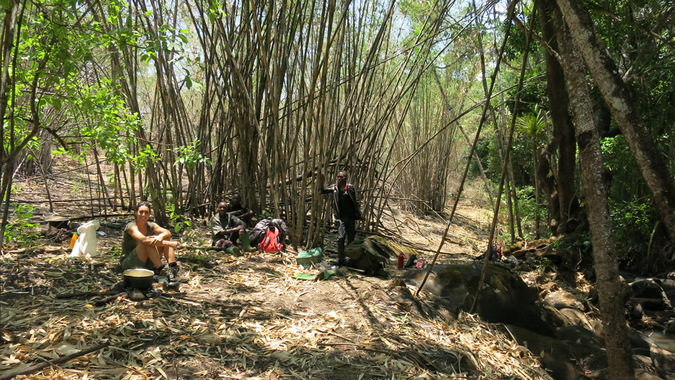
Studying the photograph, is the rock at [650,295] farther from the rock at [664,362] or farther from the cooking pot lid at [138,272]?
the cooking pot lid at [138,272]

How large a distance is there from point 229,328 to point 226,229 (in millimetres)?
1968

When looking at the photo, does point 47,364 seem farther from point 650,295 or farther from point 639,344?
point 650,295

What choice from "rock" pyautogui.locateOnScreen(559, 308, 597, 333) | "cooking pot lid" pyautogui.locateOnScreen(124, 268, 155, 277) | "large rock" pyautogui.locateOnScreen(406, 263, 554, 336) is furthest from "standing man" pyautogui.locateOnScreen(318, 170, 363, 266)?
"rock" pyautogui.locateOnScreen(559, 308, 597, 333)

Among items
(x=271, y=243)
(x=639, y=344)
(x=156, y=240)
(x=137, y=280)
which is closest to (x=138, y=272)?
(x=137, y=280)

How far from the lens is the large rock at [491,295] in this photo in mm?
3377

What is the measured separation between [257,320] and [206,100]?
2937 mm

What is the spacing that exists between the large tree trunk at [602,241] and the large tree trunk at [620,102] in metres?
0.11

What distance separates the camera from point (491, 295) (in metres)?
3.45

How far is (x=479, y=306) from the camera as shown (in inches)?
133

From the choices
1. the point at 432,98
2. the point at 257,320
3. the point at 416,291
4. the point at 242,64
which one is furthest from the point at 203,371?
the point at 432,98

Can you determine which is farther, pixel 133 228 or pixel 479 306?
pixel 479 306

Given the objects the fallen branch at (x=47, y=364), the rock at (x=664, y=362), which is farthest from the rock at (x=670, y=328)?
the fallen branch at (x=47, y=364)

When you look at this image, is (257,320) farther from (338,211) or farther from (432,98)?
(432,98)

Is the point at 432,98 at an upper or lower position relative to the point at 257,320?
upper
